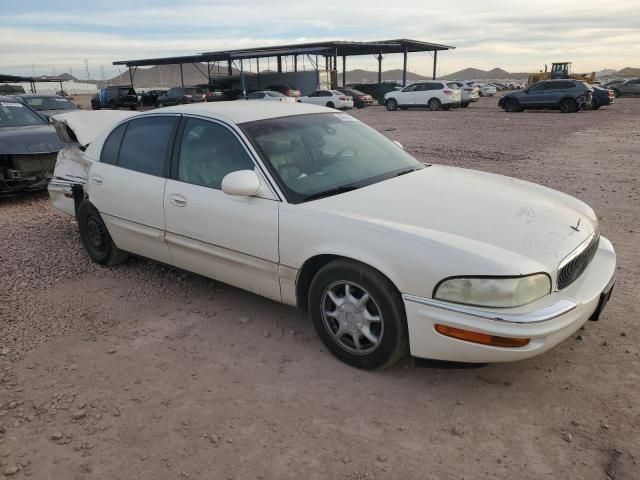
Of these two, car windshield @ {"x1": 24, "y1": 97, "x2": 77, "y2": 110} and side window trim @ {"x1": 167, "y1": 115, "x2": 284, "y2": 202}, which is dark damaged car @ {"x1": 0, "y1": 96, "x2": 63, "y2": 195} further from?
car windshield @ {"x1": 24, "y1": 97, "x2": 77, "y2": 110}

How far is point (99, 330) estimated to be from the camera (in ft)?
12.4

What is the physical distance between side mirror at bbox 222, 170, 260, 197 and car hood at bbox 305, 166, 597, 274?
1.24ft

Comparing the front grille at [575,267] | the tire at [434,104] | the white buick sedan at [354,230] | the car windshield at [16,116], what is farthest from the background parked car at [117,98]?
the front grille at [575,267]

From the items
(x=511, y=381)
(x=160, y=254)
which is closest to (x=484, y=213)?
(x=511, y=381)

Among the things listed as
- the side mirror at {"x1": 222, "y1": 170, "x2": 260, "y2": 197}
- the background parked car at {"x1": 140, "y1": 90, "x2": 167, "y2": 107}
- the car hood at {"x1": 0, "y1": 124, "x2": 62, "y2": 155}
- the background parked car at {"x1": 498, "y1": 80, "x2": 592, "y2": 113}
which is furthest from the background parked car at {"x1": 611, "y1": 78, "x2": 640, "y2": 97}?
the side mirror at {"x1": 222, "y1": 170, "x2": 260, "y2": 197}

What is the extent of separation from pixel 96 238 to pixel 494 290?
3.82 meters

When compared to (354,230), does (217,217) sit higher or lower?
lower

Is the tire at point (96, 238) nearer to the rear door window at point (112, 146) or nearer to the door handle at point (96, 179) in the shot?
the door handle at point (96, 179)

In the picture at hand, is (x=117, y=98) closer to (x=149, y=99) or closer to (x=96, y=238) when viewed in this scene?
(x=149, y=99)

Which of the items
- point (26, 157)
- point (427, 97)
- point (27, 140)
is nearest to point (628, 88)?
point (427, 97)

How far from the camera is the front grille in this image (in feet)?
9.21

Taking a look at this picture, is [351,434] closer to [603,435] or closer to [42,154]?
[603,435]

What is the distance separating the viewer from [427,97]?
1096 inches

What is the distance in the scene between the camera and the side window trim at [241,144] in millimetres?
3343
